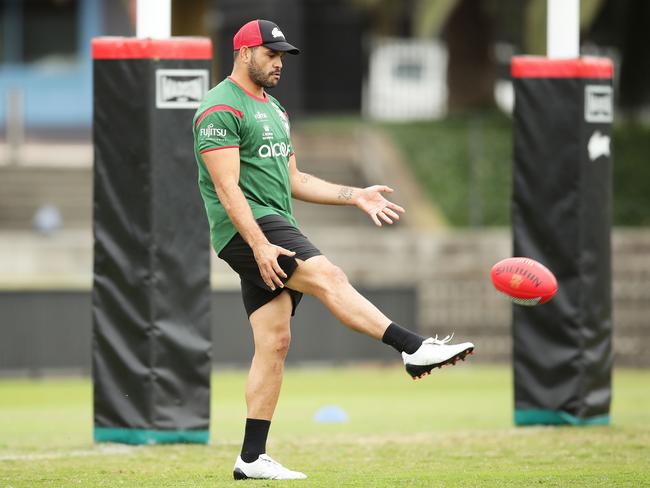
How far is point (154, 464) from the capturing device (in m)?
8.30

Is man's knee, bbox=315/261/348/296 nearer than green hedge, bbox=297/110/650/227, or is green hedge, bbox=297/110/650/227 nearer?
man's knee, bbox=315/261/348/296

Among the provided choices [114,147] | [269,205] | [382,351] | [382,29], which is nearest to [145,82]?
[114,147]

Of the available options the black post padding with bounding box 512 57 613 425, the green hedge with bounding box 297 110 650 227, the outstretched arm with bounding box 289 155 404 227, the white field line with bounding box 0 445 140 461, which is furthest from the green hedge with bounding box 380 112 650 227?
the outstretched arm with bounding box 289 155 404 227

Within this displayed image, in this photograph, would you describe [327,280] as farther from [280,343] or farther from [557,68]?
[557,68]

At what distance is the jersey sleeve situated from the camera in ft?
24.4

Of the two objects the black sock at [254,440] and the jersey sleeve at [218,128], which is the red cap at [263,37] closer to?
the jersey sleeve at [218,128]

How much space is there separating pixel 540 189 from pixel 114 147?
3.18 metres

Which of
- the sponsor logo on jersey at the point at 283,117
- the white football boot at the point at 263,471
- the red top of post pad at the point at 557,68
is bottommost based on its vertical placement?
the white football boot at the point at 263,471

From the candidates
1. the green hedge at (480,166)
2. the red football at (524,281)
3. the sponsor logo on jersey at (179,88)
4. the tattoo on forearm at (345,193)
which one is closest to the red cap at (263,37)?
the tattoo on forearm at (345,193)

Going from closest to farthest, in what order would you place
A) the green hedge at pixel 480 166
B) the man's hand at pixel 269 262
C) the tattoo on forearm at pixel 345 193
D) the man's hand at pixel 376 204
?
the man's hand at pixel 269 262 < the man's hand at pixel 376 204 < the tattoo on forearm at pixel 345 193 < the green hedge at pixel 480 166

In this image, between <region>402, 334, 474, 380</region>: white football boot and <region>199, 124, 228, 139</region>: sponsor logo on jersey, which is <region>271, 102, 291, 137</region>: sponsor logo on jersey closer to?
<region>199, 124, 228, 139</region>: sponsor logo on jersey

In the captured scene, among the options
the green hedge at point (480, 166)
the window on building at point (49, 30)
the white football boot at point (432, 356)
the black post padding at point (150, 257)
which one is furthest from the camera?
the window on building at point (49, 30)

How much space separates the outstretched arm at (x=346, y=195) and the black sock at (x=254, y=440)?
127cm

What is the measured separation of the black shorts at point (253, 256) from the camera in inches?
294
